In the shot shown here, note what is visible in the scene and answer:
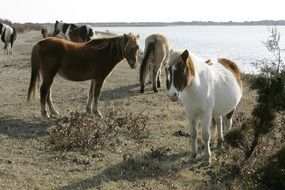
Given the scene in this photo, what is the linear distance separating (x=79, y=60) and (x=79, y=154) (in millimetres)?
2630

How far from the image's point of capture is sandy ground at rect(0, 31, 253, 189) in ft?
18.9

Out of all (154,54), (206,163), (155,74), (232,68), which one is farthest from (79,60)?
(155,74)

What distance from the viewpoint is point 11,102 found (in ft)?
33.8

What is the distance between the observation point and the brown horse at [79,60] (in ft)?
28.3

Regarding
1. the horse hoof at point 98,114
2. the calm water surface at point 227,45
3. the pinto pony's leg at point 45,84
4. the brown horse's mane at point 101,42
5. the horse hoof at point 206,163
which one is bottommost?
the calm water surface at point 227,45

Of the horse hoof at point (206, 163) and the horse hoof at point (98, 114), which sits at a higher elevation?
the horse hoof at point (206, 163)

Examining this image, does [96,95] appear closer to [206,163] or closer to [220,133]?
[220,133]

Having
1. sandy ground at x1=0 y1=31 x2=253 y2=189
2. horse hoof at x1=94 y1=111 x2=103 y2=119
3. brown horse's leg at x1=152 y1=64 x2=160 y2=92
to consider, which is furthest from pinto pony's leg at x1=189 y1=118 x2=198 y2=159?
brown horse's leg at x1=152 y1=64 x2=160 y2=92

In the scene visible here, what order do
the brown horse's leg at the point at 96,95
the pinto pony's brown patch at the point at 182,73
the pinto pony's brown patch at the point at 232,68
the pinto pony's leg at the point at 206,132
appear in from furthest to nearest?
the brown horse's leg at the point at 96,95, the pinto pony's brown patch at the point at 232,68, the pinto pony's leg at the point at 206,132, the pinto pony's brown patch at the point at 182,73

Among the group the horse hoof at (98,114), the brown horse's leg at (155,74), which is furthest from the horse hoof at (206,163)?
the brown horse's leg at (155,74)

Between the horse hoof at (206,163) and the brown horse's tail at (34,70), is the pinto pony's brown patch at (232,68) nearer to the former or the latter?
the horse hoof at (206,163)

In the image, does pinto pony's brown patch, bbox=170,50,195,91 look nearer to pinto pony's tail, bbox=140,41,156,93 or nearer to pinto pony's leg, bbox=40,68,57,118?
pinto pony's leg, bbox=40,68,57,118

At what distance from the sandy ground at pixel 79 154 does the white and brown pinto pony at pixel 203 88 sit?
2.34ft

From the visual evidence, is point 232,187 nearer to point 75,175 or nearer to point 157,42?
point 75,175
